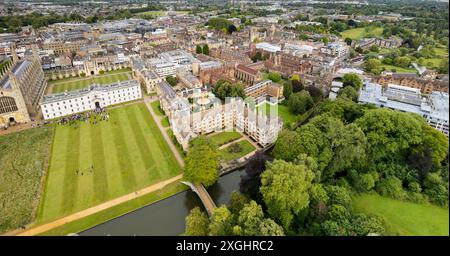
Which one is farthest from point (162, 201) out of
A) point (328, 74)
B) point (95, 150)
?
point (328, 74)

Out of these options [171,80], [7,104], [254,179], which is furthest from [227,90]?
[7,104]

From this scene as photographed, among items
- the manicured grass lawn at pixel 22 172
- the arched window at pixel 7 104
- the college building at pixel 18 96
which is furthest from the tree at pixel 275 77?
the arched window at pixel 7 104

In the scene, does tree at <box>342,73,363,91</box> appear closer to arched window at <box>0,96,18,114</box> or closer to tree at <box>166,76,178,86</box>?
tree at <box>166,76,178,86</box>

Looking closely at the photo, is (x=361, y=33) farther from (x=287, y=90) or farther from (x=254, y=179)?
(x=254, y=179)

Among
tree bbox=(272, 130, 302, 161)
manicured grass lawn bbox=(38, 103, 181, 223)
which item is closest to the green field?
tree bbox=(272, 130, 302, 161)

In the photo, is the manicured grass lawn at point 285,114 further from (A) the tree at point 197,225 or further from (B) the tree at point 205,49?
(B) the tree at point 205,49
